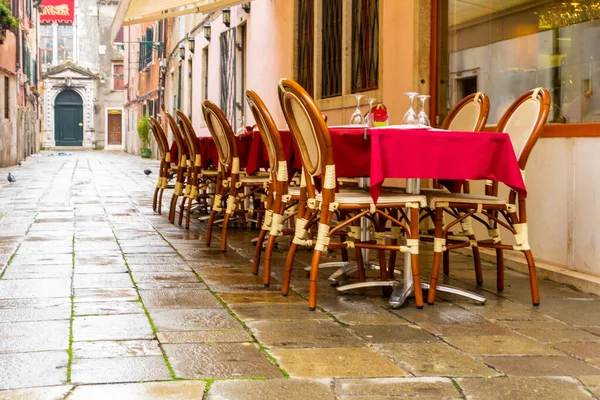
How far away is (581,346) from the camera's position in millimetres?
3348

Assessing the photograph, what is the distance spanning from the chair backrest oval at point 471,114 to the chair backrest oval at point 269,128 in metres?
1.14

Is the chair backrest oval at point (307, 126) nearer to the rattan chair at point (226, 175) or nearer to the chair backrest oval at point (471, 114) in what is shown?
the chair backrest oval at point (471, 114)

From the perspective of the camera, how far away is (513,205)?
4316 mm

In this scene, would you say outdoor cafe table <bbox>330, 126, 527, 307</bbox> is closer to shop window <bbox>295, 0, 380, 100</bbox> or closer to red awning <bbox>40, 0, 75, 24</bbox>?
shop window <bbox>295, 0, 380, 100</bbox>

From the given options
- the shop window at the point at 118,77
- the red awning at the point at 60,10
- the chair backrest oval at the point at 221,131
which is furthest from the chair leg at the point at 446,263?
the shop window at the point at 118,77

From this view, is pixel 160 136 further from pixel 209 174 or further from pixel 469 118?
pixel 469 118

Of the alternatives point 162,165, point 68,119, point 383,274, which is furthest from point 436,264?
point 68,119

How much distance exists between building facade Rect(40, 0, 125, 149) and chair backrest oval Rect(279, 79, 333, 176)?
44.2 metres

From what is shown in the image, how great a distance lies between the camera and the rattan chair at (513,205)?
4.12 m

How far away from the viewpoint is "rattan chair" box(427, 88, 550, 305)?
4117 mm

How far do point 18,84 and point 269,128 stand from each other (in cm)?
2200

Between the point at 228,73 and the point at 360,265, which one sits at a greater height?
the point at 228,73

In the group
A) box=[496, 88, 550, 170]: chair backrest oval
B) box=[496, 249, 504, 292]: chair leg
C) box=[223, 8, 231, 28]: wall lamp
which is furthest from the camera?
box=[223, 8, 231, 28]: wall lamp

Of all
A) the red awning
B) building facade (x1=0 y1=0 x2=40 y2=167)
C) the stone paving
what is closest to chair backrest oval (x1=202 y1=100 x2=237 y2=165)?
the stone paving
